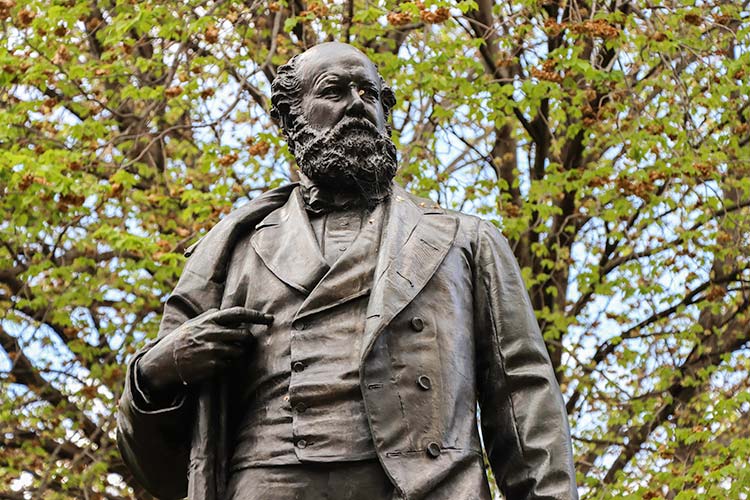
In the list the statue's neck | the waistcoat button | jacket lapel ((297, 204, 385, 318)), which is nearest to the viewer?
the waistcoat button

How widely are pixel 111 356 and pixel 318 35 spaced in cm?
320

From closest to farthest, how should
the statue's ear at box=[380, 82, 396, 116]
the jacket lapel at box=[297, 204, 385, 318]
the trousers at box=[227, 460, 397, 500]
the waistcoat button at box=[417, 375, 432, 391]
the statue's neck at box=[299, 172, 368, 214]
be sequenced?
the trousers at box=[227, 460, 397, 500] → the waistcoat button at box=[417, 375, 432, 391] → the jacket lapel at box=[297, 204, 385, 318] → the statue's neck at box=[299, 172, 368, 214] → the statue's ear at box=[380, 82, 396, 116]

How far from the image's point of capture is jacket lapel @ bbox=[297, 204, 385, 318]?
479cm

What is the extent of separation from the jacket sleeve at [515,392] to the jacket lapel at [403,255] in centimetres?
15

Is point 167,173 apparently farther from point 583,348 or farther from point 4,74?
point 583,348

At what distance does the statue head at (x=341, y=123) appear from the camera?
199 inches

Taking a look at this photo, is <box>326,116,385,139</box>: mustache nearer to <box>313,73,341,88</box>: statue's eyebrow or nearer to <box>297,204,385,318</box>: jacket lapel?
<box>313,73,341,88</box>: statue's eyebrow

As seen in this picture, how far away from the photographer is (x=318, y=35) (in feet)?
46.5

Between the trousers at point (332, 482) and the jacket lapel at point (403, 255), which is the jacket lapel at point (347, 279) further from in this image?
the trousers at point (332, 482)

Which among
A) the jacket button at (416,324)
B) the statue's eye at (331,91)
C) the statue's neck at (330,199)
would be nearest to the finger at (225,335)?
the jacket button at (416,324)

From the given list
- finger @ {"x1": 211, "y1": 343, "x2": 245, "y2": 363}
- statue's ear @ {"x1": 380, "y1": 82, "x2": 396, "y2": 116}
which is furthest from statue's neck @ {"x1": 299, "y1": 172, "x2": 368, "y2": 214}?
finger @ {"x1": 211, "y1": 343, "x2": 245, "y2": 363}

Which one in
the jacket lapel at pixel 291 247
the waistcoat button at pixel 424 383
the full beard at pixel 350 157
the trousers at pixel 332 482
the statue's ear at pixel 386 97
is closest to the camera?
the trousers at pixel 332 482

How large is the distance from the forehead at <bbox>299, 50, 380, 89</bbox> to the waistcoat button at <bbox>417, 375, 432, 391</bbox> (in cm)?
100

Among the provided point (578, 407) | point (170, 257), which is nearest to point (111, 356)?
point (170, 257)
